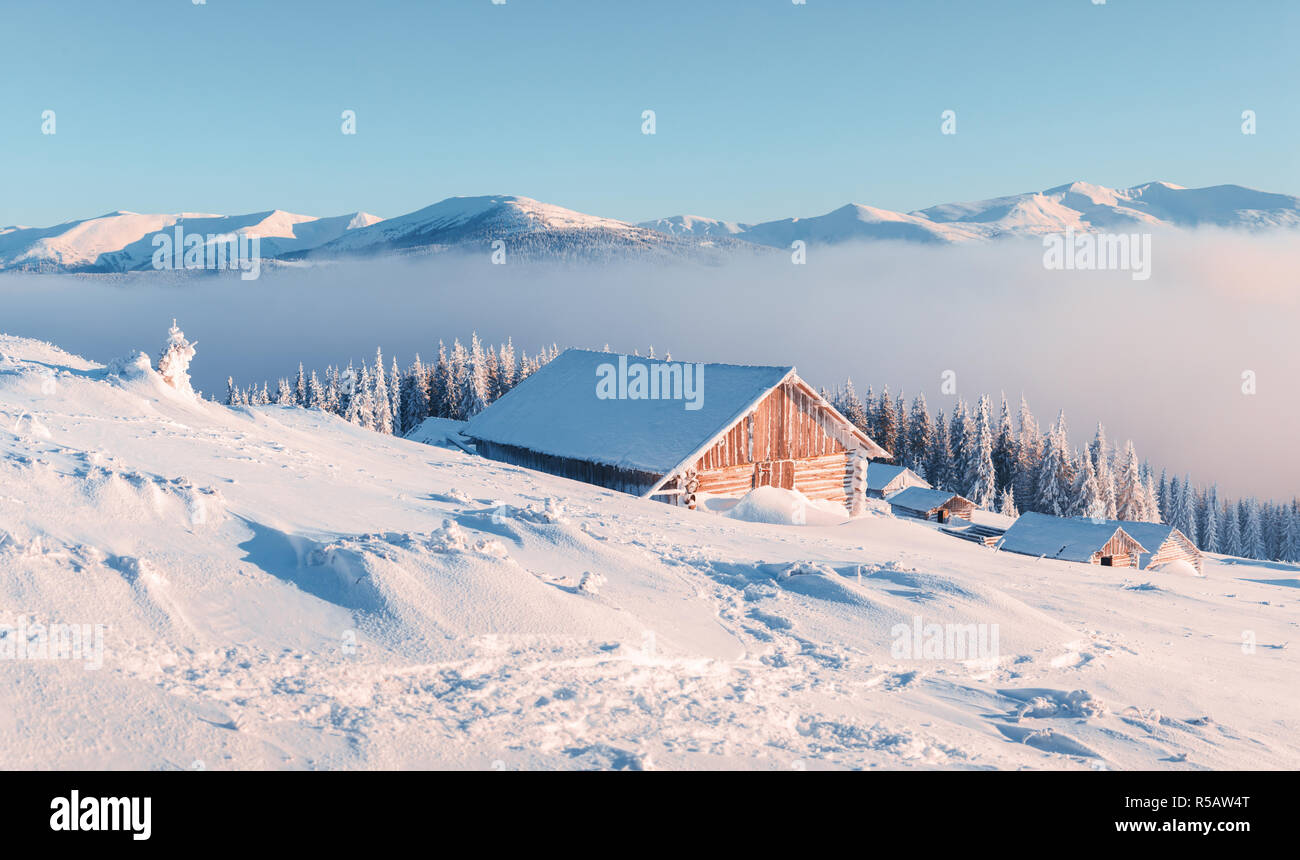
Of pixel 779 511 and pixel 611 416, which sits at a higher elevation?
pixel 611 416

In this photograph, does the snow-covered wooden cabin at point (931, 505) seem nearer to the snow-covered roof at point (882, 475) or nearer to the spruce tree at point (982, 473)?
the snow-covered roof at point (882, 475)

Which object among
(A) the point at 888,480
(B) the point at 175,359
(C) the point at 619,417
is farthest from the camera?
(A) the point at 888,480

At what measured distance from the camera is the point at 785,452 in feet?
82.7

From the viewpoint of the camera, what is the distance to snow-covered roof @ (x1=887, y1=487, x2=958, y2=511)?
65.7m

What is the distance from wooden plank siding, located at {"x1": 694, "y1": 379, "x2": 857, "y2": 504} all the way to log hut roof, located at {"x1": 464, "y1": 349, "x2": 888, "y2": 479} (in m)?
0.46

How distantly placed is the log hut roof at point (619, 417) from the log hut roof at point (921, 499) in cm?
4101

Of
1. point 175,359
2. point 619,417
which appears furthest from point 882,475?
point 175,359

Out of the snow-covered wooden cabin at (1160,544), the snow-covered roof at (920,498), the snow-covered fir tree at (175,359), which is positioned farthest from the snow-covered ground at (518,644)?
the snow-covered roof at (920,498)

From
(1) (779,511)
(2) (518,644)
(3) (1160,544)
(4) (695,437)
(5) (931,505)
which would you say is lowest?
(5) (931,505)

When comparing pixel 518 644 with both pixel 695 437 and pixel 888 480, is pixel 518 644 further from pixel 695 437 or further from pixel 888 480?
pixel 888 480

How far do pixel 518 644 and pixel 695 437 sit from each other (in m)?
17.0

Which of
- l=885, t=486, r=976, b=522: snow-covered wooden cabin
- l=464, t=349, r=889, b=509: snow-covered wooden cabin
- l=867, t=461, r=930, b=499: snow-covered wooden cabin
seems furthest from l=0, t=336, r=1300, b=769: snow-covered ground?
l=867, t=461, r=930, b=499: snow-covered wooden cabin

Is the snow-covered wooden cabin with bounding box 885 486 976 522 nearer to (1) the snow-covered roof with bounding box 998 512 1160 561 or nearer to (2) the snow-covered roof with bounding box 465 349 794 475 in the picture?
(1) the snow-covered roof with bounding box 998 512 1160 561
